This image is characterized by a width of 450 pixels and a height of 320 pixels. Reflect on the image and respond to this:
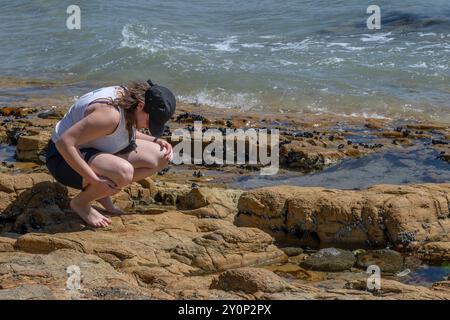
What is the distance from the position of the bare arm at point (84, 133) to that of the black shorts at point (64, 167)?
0.60 ft

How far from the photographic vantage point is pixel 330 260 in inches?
223

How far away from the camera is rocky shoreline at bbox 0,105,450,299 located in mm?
4355

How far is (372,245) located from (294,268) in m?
0.83

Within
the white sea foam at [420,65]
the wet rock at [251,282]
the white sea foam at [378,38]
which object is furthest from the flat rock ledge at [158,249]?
the white sea foam at [378,38]

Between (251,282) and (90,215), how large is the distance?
6.19ft

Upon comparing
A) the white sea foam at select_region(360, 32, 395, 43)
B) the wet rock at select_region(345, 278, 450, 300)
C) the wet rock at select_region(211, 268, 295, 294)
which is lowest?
the white sea foam at select_region(360, 32, 395, 43)

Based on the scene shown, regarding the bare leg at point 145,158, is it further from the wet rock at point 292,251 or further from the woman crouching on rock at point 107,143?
the wet rock at point 292,251

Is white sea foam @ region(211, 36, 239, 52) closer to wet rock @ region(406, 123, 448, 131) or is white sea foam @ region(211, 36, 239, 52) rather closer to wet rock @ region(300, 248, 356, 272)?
wet rock @ region(406, 123, 448, 131)

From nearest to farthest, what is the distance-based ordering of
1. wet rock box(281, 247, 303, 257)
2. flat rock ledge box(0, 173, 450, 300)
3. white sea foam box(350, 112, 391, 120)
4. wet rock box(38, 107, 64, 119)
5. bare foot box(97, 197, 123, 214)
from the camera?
flat rock ledge box(0, 173, 450, 300), wet rock box(281, 247, 303, 257), bare foot box(97, 197, 123, 214), wet rock box(38, 107, 64, 119), white sea foam box(350, 112, 391, 120)

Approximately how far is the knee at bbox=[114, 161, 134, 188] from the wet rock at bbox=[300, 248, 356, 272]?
4.69 ft

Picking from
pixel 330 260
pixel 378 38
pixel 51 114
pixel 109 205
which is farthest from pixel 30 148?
pixel 378 38

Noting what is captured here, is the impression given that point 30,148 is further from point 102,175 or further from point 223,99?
point 223,99

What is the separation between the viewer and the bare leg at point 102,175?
5754 mm

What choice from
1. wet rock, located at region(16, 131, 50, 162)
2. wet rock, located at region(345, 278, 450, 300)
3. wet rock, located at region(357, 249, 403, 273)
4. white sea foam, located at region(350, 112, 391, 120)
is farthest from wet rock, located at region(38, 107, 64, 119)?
wet rock, located at region(345, 278, 450, 300)
